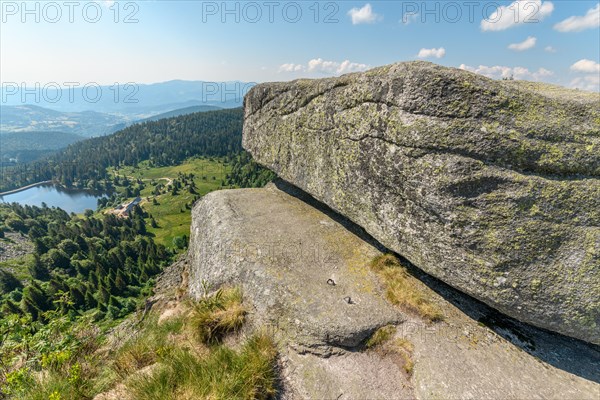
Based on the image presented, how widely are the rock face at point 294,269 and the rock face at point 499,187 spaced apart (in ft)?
7.88

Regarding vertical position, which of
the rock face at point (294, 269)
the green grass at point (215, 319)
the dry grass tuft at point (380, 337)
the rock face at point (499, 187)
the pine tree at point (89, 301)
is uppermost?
the rock face at point (499, 187)

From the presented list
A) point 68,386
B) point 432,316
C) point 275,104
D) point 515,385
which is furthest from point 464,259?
point 275,104

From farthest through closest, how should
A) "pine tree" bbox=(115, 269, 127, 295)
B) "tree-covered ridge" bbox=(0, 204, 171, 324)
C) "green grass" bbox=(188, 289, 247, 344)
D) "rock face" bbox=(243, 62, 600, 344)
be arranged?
"pine tree" bbox=(115, 269, 127, 295) < "tree-covered ridge" bbox=(0, 204, 171, 324) < "green grass" bbox=(188, 289, 247, 344) < "rock face" bbox=(243, 62, 600, 344)

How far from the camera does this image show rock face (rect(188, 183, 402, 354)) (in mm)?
8836

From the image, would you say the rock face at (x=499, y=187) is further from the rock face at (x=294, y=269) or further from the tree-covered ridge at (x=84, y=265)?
the tree-covered ridge at (x=84, y=265)

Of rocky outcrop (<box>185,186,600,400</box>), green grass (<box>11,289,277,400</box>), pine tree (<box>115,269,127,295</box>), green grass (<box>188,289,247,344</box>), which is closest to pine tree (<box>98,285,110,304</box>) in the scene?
pine tree (<box>115,269,127,295</box>)

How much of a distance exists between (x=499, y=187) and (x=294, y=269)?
23.1ft

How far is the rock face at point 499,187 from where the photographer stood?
7.62 metres

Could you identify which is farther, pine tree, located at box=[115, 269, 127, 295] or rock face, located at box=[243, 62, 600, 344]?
pine tree, located at box=[115, 269, 127, 295]

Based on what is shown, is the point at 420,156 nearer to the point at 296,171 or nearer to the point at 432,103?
the point at 432,103

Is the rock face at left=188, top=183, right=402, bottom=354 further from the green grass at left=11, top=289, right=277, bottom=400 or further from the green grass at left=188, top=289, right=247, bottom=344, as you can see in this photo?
the green grass at left=11, top=289, right=277, bottom=400

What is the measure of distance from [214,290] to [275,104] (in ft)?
32.2

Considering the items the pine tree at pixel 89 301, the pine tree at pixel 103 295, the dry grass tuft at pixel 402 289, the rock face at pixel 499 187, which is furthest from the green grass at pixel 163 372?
the pine tree at pixel 89 301

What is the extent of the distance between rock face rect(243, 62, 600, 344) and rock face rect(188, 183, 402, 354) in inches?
94.6
